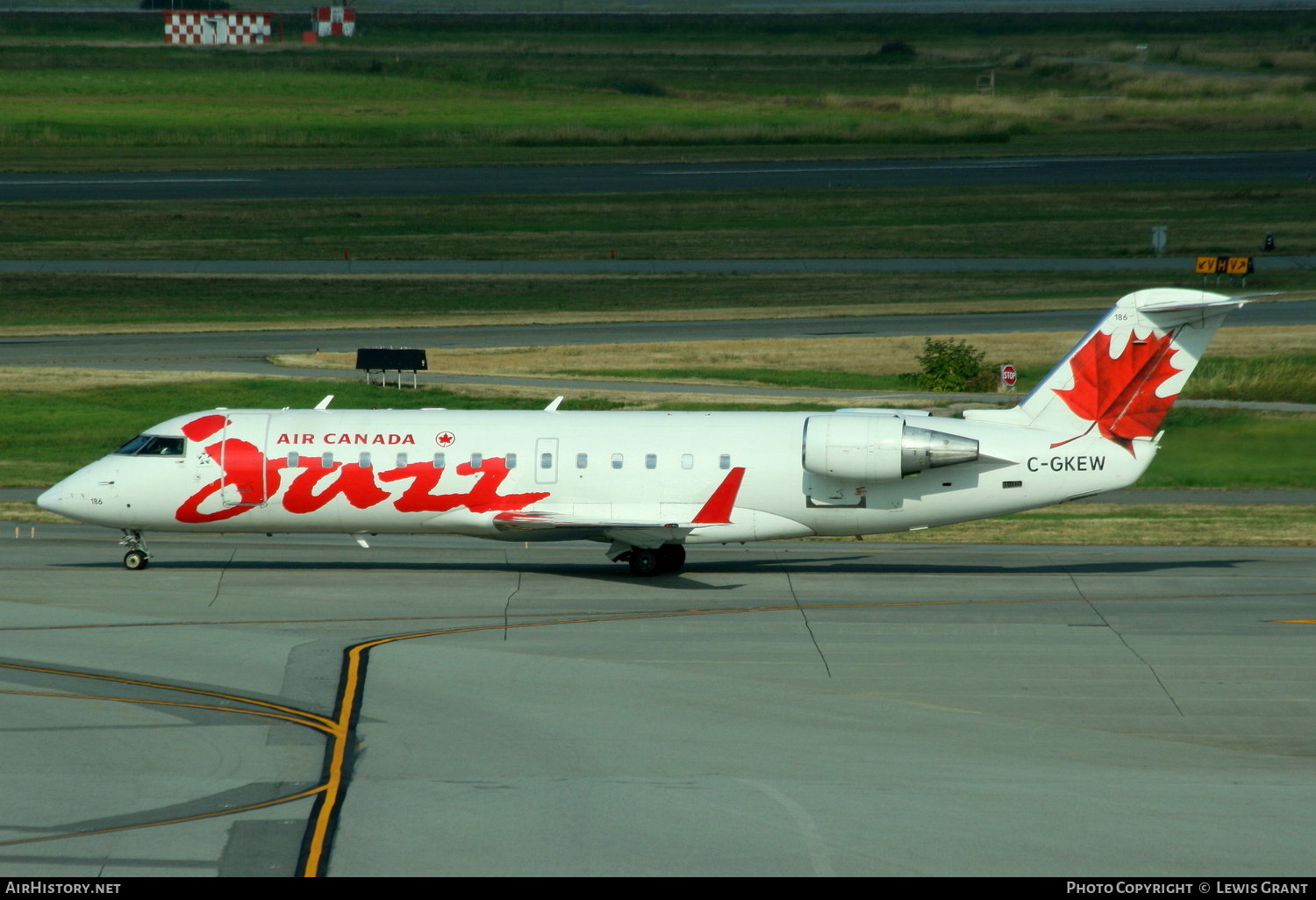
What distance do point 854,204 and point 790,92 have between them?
178 ft

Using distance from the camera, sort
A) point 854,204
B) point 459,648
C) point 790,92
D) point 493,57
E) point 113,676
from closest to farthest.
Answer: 1. point 113,676
2. point 459,648
3. point 854,204
4. point 790,92
5. point 493,57

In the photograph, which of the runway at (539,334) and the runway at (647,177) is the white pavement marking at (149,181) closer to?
the runway at (647,177)

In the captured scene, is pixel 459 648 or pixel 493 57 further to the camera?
pixel 493 57

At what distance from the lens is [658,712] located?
2105cm

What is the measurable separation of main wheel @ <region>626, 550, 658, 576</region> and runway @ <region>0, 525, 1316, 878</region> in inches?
14.8

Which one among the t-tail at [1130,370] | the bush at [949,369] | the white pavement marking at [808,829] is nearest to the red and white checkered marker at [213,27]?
the bush at [949,369]

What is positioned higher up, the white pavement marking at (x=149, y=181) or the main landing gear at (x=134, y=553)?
the white pavement marking at (x=149, y=181)

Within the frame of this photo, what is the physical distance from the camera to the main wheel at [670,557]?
104 feet

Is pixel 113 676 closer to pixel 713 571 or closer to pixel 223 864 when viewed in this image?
pixel 223 864

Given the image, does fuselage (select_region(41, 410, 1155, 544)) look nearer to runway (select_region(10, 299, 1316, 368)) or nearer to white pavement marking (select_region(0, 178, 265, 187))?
runway (select_region(10, 299, 1316, 368))

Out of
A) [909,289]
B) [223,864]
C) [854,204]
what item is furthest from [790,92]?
[223,864]

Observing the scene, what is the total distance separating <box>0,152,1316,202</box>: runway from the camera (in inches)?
3688

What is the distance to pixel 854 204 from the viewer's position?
91.3 metres

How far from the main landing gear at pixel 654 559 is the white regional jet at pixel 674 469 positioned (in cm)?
50
